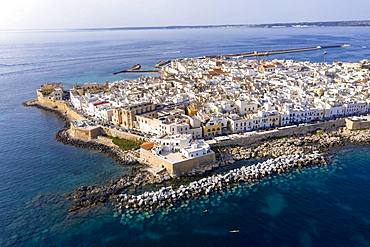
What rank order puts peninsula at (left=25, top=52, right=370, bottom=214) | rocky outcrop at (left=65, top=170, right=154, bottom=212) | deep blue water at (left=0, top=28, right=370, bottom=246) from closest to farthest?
deep blue water at (left=0, top=28, right=370, bottom=246)
rocky outcrop at (left=65, top=170, right=154, bottom=212)
peninsula at (left=25, top=52, right=370, bottom=214)

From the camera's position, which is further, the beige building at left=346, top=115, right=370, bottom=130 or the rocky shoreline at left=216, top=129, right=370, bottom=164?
the beige building at left=346, top=115, right=370, bottom=130

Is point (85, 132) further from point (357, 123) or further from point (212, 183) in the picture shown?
point (357, 123)

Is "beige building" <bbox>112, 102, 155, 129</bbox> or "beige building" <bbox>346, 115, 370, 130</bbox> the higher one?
"beige building" <bbox>112, 102, 155, 129</bbox>

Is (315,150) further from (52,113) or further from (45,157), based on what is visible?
(52,113)

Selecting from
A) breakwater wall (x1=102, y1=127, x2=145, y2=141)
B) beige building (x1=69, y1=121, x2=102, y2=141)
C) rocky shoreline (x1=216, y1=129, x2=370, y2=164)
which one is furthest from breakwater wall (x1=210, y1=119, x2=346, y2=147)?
beige building (x1=69, y1=121, x2=102, y2=141)

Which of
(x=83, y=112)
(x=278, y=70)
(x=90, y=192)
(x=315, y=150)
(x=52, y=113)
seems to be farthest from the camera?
(x=278, y=70)

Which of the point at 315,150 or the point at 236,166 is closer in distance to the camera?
the point at 236,166

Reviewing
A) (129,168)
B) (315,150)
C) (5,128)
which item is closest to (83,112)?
(5,128)

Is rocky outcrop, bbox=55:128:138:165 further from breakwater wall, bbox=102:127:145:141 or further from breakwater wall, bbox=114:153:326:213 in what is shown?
breakwater wall, bbox=114:153:326:213
